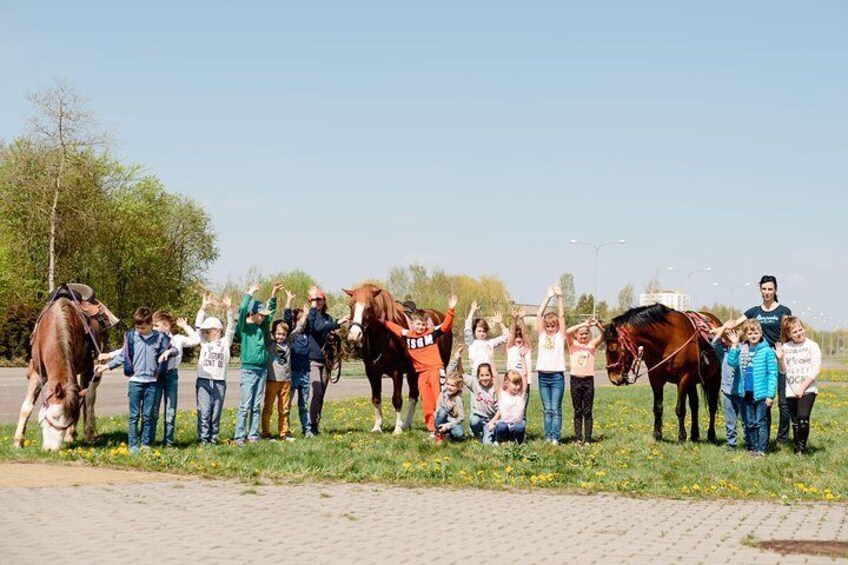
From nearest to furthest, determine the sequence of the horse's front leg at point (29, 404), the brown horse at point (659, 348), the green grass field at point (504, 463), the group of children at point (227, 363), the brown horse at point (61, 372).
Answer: the green grass field at point (504, 463) → the brown horse at point (61, 372) → the group of children at point (227, 363) → the horse's front leg at point (29, 404) → the brown horse at point (659, 348)

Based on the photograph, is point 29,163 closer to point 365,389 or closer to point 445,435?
point 365,389

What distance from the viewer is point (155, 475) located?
11438mm

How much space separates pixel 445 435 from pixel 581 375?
2207 millimetres

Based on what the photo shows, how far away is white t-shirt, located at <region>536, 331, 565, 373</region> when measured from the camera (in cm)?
1495

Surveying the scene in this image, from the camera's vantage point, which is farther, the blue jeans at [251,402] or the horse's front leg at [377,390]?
the horse's front leg at [377,390]

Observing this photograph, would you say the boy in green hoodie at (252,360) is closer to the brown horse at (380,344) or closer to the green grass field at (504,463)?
the green grass field at (504,463)

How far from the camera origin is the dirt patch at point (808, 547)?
771 cm

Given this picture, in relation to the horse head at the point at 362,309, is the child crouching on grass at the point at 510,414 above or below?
below

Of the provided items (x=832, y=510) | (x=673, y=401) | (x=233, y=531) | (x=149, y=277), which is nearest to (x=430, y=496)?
(x=233, y=531)

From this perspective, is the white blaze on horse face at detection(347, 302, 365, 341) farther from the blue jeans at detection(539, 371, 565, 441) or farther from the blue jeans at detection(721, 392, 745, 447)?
the blue jeans at detection(721, 392, 745, 447)

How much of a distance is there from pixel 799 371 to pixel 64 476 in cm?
962

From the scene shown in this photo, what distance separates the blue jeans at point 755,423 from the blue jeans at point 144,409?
814cm

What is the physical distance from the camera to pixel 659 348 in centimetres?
1557

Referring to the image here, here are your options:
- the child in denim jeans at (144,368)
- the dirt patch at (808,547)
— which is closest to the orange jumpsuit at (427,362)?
the child in denim jeans at (144,368)
